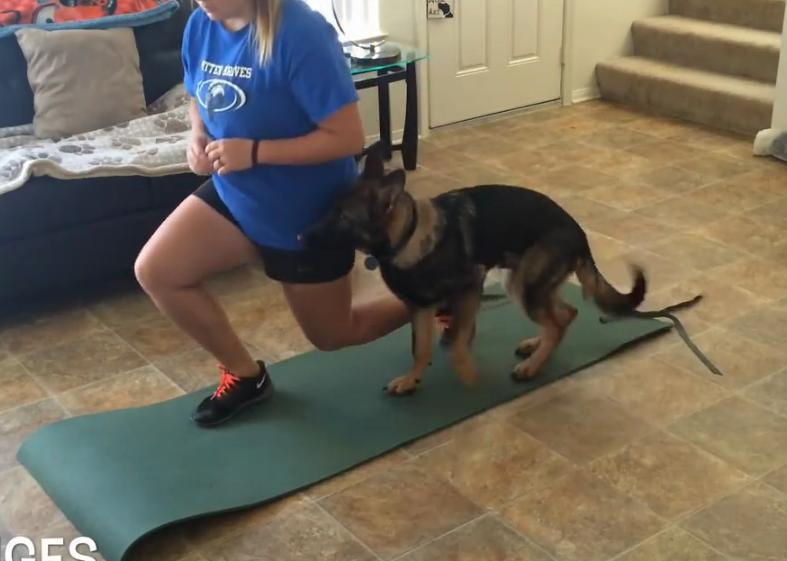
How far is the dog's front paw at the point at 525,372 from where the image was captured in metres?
2.64

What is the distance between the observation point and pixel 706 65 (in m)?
5.16

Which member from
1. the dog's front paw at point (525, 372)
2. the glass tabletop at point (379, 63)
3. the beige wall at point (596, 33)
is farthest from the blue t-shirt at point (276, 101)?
the beige wall at point (596, 33)

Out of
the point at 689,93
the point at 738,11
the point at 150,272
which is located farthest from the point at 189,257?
the point at 738,11

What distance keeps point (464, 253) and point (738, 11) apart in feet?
11.5

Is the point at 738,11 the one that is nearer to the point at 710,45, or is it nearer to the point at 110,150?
the point at 710,45

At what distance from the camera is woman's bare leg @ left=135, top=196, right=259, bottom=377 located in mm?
2281

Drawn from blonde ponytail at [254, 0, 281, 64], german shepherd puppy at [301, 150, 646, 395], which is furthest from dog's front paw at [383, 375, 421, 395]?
blonde ponytail at [254, 0, 281, 64]

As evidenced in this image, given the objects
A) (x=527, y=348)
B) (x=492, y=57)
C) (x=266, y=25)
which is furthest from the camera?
(x=492, y=57)

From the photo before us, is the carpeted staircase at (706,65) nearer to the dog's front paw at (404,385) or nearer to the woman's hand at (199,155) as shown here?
the dog's front paw at (404,385)

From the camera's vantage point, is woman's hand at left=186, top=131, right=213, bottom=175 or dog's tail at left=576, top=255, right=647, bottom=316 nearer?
woman's hand at left=186, top=131, right=213, bottom=175

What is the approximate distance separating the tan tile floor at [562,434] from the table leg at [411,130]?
2.91 feet

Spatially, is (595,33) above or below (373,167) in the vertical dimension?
below

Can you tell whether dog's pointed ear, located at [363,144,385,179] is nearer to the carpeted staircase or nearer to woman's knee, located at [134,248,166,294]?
woman's knee, located at [134,248,166,294]

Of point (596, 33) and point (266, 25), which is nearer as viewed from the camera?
point (266, 25)
